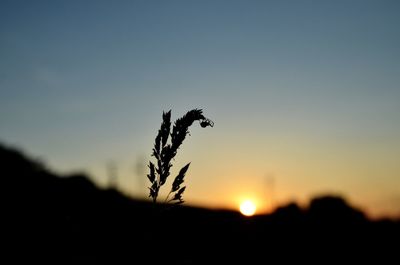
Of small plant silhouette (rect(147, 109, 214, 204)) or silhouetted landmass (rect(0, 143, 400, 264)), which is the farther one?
silhouetted landmass (rect(0, 143, 400, 264))

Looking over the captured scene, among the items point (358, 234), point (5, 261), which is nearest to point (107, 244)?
point (5, 261)

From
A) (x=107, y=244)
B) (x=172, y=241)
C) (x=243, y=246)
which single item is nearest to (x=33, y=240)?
(x=107, y=244)

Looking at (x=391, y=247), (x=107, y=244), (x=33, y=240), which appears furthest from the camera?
(x=391, y=247)

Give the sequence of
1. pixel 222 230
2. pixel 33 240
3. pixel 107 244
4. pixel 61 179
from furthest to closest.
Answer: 1. pixel 222 230
2. pixel 61 179
3. pixel 107 244
4. pixel 33 240

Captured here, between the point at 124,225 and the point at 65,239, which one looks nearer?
the point at 65,239

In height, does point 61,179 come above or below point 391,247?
above

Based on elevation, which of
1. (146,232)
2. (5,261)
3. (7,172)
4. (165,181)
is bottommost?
(5,261)

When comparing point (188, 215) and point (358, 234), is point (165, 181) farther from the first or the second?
point (358, 234)

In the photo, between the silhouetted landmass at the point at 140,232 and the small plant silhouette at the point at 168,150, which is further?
the silhouetted landmass at the point at 140,232
